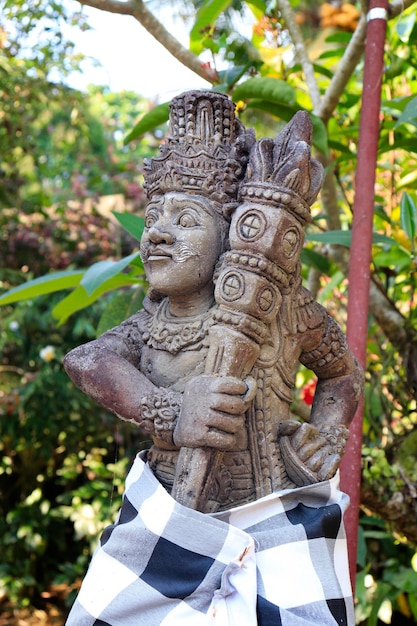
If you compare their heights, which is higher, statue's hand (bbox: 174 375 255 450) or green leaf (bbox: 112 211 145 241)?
green leaf (bbox: 112 211 145 241)

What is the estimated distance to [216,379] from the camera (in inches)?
42.3

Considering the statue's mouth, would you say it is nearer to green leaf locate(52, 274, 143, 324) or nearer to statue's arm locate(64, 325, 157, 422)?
statue's arm locate(64, 325, 157, 422)

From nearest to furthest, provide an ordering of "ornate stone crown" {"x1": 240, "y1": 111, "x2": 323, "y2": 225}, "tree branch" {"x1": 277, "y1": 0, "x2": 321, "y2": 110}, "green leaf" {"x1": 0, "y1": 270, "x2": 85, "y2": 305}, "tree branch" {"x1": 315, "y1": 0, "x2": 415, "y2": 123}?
"ornate stone crown" {"x1": 240, "y1": 111, "x2": 323, "y2": 225}
"green leaf" {"x1": 0, "y1": 270, "x2": 85, "y2": 305}
"tree branch" {"x1": 315, "y1": 0, "x2": 415, "y2": 123}
"tree branch" {"x1": 277, "y1": 0, "x2": 321, "y2": 110}

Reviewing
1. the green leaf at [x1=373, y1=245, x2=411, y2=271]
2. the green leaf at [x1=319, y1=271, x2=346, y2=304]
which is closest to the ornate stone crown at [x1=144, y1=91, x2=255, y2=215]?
the green leaf at [x1=373, y1=245, x2=411, y2=271]

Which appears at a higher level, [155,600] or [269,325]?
[269,325]

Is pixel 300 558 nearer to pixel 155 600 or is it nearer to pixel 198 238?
pixel 155 600

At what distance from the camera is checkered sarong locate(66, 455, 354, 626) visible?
1013 mm

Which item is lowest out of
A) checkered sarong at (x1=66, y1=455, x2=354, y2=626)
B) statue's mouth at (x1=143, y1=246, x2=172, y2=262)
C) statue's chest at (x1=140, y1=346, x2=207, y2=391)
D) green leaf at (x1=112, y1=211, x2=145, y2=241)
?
checkered sarong at (x1=66, y1=455, x2=354, y2=626)

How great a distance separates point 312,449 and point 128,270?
182 centimetres

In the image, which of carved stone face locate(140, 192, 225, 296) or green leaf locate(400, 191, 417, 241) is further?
green leaf locate(400, 191, 417, 241)

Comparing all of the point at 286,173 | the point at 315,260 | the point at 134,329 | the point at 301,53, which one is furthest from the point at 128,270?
the point at 286,173

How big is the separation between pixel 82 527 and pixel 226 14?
2.09 m

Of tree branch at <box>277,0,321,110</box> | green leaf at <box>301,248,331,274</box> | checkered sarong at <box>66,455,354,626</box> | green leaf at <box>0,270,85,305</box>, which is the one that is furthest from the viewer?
green leaf at <box>301,248,331,274</box>

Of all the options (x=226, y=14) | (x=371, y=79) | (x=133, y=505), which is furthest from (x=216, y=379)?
(x=226, y=14)
